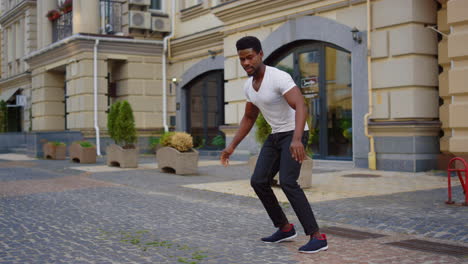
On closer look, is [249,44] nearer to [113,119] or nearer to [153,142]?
[113,119]

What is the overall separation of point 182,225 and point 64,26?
1969 cm

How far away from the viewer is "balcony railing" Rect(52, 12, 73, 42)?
2386cm

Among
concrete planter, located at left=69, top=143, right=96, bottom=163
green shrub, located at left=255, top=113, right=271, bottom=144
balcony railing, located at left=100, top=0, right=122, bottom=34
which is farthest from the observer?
balcony railing, located at left=100, top=0, right=122, bottom=34

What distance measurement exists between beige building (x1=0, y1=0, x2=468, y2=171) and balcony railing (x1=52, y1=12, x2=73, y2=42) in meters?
0.06

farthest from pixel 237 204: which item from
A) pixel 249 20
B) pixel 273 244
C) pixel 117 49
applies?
pixel 117 49

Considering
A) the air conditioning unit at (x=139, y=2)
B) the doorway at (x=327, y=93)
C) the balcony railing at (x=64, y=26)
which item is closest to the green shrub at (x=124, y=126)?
the doorway at (x=327, y=93)

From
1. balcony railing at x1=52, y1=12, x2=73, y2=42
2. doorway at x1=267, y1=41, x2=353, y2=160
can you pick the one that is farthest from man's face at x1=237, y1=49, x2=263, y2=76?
balcony railing at x1=52, y1=12, x2=73, y2=42

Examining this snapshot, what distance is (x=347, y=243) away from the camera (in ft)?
18.3

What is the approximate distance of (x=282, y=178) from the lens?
510 cm

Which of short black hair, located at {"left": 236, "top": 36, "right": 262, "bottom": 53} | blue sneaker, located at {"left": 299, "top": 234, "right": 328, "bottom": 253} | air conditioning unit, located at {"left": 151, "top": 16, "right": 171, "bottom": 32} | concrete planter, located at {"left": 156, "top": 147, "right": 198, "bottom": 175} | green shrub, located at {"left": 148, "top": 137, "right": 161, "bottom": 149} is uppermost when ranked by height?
air conditioning unit, located at {"left": 151, "top": 16, "right": 171, "bottom": 32}

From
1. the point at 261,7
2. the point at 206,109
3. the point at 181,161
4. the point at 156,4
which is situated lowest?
the point at 181,161

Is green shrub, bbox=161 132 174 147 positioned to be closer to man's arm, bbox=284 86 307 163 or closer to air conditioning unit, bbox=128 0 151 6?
man's arm, bbox=284 86 307 163

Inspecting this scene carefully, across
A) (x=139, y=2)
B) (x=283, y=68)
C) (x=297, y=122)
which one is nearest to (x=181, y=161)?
(x=283, y=68)

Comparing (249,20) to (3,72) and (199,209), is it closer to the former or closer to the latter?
(199,209)
